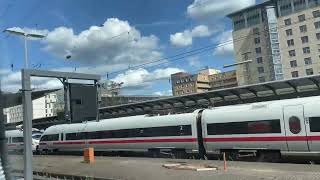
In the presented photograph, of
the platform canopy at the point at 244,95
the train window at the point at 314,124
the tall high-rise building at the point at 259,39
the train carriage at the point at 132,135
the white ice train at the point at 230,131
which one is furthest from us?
the tall high-rise building at the point at 259,39

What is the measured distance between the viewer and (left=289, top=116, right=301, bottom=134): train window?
23.0 m

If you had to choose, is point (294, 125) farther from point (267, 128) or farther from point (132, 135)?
point (132, 135)

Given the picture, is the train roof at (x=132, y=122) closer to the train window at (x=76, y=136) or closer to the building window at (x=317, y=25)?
the train window at (x=76, y=136)

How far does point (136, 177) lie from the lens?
1847 centimetres

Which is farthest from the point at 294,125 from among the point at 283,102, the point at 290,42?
the point at 290,42

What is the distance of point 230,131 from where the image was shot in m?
26.7

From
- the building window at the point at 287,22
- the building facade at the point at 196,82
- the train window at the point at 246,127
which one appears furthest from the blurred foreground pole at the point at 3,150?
the building window at the point at 287,22

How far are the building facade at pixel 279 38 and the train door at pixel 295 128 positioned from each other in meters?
76.6

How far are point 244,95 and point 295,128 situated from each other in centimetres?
1338

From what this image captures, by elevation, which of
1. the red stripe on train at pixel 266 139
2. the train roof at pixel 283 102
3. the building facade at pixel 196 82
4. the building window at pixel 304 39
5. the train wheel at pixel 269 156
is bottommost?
the train wheel at pixel 269 156

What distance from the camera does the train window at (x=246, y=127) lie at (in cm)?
2430

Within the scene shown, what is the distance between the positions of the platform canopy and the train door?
23.6ft

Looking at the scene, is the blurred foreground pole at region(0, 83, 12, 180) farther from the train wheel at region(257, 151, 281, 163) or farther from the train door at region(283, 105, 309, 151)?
the train wheel at region(257, 151, 281, 163)

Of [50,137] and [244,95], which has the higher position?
[244,95]
